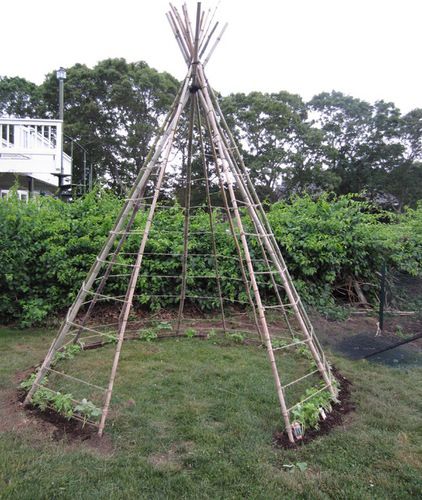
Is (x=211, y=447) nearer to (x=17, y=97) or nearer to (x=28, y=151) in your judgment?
(x=28, y=151)

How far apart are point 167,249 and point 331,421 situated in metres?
3.75

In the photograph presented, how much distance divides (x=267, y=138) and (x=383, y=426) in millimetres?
21700

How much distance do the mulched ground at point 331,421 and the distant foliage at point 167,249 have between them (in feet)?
8.15

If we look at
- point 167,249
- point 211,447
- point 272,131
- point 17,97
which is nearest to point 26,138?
point 167,249

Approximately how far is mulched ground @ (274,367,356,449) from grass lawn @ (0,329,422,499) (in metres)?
0.06

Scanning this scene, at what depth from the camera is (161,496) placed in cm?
221

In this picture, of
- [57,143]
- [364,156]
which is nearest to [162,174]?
[57,143]

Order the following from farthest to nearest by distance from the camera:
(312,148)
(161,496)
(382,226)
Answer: (312,148) → (382,226) → (161,496)

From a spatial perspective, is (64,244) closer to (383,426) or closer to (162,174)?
(162,174)

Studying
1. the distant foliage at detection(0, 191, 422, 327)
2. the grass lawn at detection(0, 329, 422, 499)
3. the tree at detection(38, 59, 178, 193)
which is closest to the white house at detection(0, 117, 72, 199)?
the distant foliage at detection(0, 191, 422, 327)

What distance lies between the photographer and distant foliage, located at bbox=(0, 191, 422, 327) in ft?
18.2

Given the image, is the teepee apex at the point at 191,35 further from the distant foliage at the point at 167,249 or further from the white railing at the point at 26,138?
the white railing at the point at 26,138

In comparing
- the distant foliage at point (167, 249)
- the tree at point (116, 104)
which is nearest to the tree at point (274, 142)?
the tree at point (116, 104)

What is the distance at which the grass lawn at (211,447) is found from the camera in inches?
90.4
